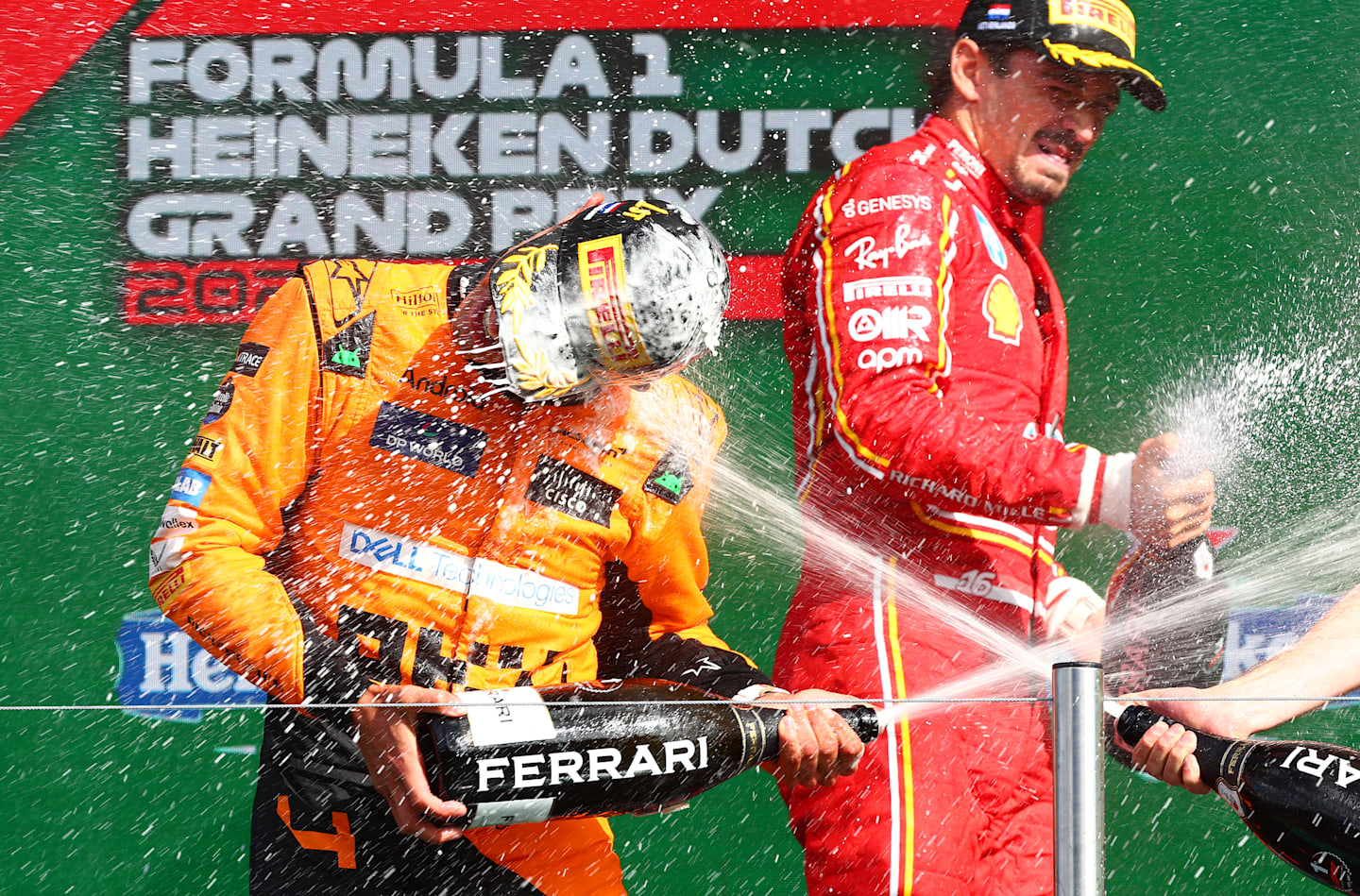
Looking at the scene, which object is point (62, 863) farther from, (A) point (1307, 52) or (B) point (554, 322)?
(A) point (1307, 52)

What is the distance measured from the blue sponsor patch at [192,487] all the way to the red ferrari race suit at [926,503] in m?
0.88

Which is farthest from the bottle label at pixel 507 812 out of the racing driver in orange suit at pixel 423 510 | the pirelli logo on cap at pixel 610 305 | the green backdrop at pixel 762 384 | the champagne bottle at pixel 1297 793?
the green backdrop at pixel 762 384

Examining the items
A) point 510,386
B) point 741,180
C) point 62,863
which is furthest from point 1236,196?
point 62,863

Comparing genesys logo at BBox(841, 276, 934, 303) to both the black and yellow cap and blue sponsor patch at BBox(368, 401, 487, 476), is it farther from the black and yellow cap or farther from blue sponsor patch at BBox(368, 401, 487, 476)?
blue sponsor patch at BBox(368, 401, 487, 476)

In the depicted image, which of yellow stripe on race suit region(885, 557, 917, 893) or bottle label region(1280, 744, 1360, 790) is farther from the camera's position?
yellow stripe on race suit region(885, 557, 917, 893)

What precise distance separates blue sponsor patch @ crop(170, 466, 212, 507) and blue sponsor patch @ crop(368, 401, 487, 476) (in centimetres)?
24

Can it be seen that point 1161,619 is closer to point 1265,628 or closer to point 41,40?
point 1265,628

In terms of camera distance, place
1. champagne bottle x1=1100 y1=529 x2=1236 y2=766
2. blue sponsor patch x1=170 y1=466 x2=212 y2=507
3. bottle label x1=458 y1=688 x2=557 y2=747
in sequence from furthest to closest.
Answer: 1. champagne bottle x1=1100 y1=529 x2=1236 y2=766
2. blue sponsor patch x1=170 y1=466 x2=212 y2=507
3. bottle label x1=458 y1=688 x2=557 y2=747

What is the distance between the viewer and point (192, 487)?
1972 millimetres

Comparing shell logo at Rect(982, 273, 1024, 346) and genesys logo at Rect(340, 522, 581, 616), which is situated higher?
shell logo at Rect(982, 273, 1024, 346)

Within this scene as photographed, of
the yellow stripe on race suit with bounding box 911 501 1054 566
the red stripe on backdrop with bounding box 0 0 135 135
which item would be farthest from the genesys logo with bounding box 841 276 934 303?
the red stripe on backdrop with bounding box 0 0 135 135

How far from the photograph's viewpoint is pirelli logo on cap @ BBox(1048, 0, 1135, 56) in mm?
2139

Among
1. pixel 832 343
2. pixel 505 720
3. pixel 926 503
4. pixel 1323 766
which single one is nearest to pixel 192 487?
pixel 505 720

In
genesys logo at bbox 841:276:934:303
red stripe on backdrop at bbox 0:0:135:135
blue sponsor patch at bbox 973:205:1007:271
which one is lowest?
genesys logo at bbox 841:276:934:303
